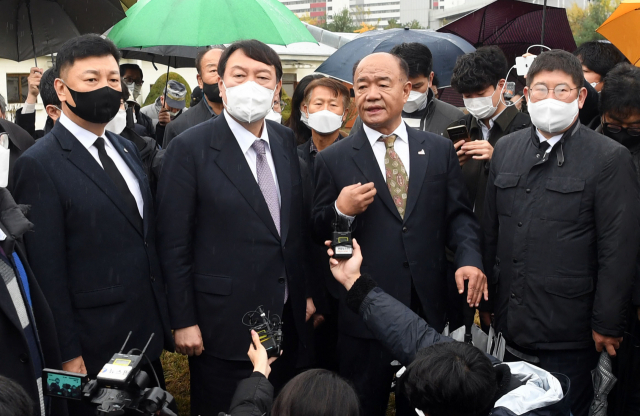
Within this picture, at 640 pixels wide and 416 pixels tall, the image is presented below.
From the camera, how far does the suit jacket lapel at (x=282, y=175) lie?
353 cm

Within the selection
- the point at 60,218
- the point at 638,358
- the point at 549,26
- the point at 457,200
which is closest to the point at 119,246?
the point at 60,218

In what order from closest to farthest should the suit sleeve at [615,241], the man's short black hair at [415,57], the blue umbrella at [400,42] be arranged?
the suit sleeve at [615,241] → the man's short black hair at [415,57] → the blue umbrella at [400,42]

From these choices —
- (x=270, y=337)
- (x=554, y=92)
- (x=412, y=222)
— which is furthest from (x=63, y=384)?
(x=554, y=92)

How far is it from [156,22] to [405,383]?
4.47 m

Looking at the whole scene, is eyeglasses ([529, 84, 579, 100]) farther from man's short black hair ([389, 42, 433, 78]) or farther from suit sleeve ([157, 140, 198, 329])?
suit sleeve ([157, 140, 198, 329])

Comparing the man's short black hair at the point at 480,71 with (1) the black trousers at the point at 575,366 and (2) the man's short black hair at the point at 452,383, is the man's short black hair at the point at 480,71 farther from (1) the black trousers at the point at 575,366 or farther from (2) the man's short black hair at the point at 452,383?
(2) the man's short black hair at the point at 452,383

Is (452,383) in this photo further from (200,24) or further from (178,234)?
(200,24)

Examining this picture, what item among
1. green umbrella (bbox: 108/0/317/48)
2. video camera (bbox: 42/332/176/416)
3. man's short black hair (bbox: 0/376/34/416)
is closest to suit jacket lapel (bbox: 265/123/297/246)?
video camera (bbox: 42/332/176/416)

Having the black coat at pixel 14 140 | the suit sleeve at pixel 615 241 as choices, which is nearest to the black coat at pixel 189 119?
the black coat at pixel 14 140

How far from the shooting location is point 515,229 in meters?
3.70

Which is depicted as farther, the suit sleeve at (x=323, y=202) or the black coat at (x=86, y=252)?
the suit sleeve at (x=323, y=202)

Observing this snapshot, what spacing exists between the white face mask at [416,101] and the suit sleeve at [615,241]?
2194 millimetres

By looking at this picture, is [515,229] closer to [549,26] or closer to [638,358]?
[638,358]

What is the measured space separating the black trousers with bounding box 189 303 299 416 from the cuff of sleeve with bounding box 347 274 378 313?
596mm
